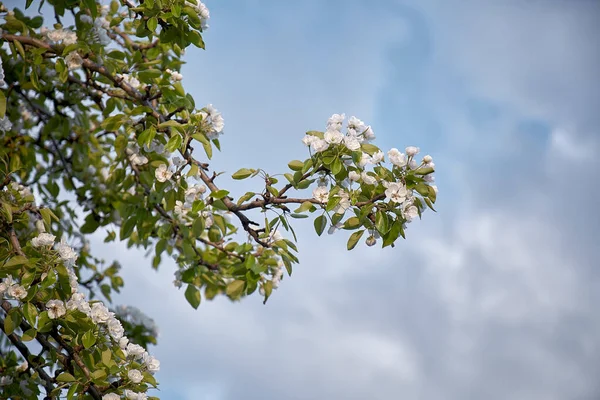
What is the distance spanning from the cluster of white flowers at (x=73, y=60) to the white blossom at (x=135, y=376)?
62.1 inches

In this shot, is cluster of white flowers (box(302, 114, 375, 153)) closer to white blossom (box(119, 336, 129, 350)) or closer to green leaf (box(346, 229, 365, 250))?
green leaf (box(346, 229, 365, 250))

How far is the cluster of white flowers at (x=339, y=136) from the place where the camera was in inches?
108

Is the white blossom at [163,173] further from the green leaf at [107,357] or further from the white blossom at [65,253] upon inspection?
the green leaf at [107,357]

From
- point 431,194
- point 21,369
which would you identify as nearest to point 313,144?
point 431,194

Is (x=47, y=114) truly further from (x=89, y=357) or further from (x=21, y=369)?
(x=89, y=357)

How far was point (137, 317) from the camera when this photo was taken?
4.68 m

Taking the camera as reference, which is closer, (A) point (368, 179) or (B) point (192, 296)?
(A) point (368, 179)

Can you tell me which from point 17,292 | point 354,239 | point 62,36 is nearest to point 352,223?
point 354,239

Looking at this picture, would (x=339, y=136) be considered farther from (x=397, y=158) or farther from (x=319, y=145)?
(x=397, y=158)

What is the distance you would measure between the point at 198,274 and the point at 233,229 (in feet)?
1.06

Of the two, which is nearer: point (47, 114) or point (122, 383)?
point (122, 383)

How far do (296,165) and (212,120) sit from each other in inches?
21.5

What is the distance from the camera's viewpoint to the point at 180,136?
3072mm

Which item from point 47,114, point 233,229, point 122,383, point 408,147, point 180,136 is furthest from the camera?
point 47,114
